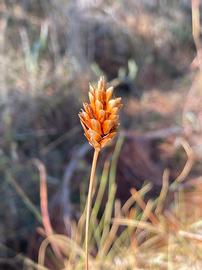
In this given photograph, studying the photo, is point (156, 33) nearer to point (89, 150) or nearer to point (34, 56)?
point (34, 56)

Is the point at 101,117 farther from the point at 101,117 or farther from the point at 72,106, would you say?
the point at 72,106

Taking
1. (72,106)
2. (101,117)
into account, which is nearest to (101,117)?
(101,117)

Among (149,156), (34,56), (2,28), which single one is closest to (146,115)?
(149,156)

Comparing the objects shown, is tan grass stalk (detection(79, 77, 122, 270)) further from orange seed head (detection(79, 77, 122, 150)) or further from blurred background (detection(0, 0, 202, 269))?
blurred background (detection(0, 0, 202, 269))

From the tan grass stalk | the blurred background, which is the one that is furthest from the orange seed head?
the blurred background

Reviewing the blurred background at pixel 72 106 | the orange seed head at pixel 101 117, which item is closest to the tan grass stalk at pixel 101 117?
the orange seed head at pixel 101 117
